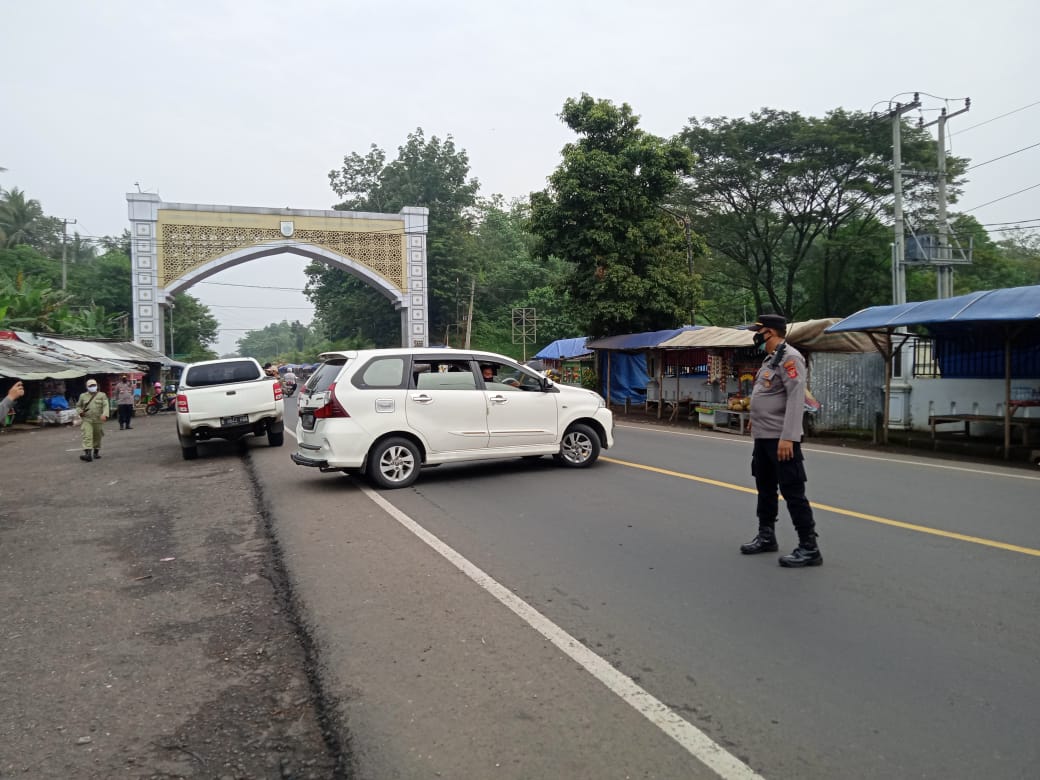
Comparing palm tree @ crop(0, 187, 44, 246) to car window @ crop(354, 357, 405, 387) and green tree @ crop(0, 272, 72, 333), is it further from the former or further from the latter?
car window @ crop(354, 357, 405, 387)

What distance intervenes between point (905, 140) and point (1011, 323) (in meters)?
18.3

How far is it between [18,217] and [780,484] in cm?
6627

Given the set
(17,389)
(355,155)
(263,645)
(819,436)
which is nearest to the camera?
(263,645)

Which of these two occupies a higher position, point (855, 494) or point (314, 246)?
point (314, 246)

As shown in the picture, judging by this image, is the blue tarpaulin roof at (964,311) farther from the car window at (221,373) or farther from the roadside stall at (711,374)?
the car window at (221,373)

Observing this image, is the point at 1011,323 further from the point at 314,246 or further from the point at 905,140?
the point at 314,246

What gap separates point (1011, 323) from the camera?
1138 centimetres

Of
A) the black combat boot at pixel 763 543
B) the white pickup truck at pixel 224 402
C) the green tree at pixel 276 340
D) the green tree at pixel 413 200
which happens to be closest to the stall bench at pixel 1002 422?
the black combat boot at pixel 763 543

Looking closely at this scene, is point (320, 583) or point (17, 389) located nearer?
point (320, 583)

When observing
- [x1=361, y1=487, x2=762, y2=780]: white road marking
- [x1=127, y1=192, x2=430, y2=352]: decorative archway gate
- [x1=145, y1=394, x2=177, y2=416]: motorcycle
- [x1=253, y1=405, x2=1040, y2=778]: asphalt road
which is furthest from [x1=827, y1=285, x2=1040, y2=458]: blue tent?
[x1=127, y1=192, x2=430, y2=352]: decorative archway gate

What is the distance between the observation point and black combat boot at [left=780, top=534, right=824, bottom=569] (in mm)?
5004

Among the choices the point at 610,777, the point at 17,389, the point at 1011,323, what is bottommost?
the point at 610,777

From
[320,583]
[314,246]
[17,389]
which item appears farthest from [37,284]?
[320,583]

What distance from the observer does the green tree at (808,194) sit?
27.1 m
